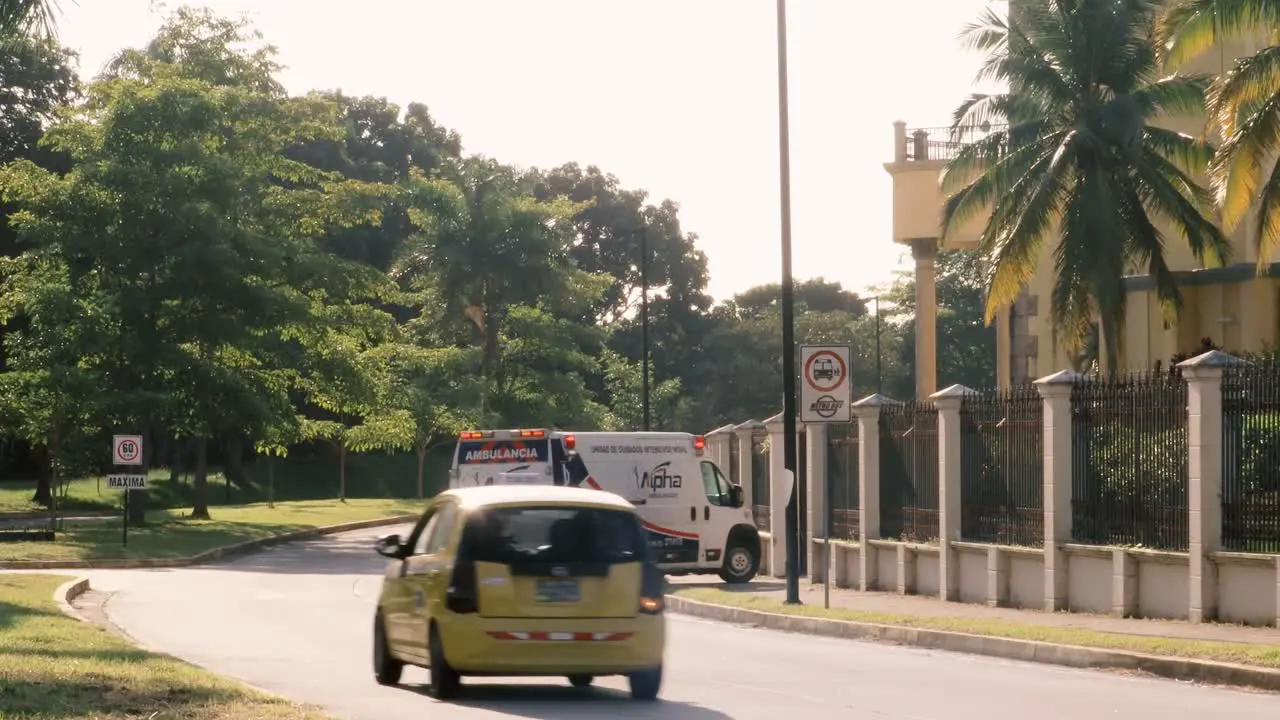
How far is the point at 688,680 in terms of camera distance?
15672 millimetres

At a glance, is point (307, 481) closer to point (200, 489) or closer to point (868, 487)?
point (200, 489)

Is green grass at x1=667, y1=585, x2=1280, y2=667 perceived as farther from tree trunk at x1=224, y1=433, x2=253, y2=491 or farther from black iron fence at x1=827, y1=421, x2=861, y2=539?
tree trunk at x1=224, y1=433, x2=253, y2=491

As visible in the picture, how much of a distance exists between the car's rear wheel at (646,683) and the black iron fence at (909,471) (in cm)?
1298

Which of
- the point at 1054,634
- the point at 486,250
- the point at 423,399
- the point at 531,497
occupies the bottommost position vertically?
the point at 1054,634

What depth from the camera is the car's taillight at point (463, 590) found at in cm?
1363

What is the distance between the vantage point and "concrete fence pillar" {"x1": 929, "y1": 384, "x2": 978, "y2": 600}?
25.4 meters

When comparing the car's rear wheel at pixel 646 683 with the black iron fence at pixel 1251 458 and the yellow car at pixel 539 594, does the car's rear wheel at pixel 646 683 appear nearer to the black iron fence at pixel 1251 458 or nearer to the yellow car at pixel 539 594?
the yellow car at pixel 539 594

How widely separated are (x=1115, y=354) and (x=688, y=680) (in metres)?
19.8

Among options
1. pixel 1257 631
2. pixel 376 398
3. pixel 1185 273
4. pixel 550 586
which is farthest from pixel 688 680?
pixel 376 398

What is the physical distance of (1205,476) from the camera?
20.0m

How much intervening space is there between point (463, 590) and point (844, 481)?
17.3m

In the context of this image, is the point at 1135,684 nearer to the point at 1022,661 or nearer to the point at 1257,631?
the point at 1022,661

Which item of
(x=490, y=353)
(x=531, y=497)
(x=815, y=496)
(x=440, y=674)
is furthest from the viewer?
(x=490, y=353)

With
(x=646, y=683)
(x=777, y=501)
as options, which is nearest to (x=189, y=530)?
(x=777, y=501)
